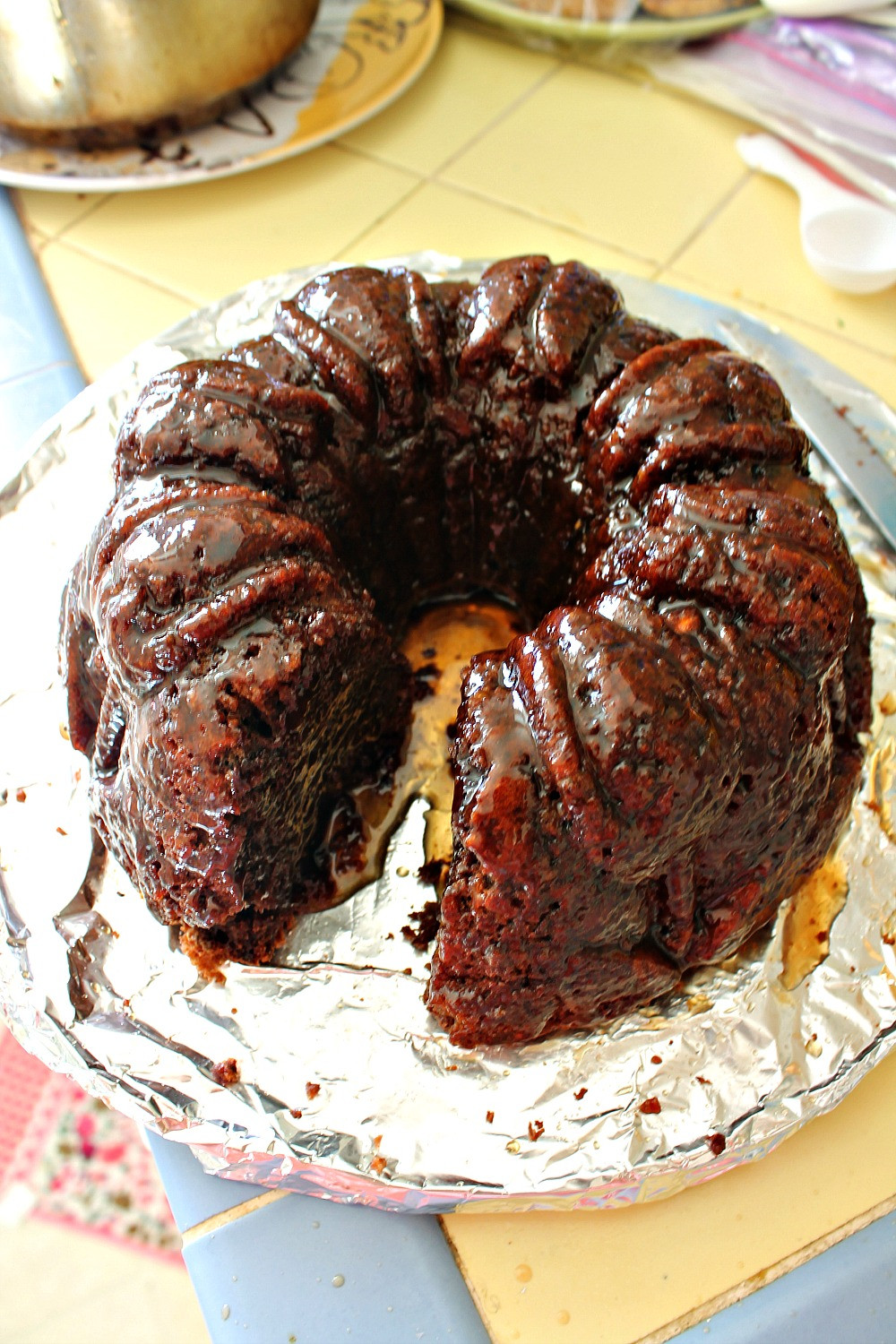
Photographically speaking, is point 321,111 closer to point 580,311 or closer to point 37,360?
point 37,360

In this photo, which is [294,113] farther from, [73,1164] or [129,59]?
[73,1164]

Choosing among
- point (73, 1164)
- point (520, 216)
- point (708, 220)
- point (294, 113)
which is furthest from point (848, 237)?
point (73, 1164)

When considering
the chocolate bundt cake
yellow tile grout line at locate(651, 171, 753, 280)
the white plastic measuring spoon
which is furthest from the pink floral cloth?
the white plastic measuring spoon

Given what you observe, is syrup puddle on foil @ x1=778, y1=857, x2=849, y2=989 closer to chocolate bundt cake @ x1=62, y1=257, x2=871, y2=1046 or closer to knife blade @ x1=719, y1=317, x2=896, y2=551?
chocolate bundt cake @ x1=62, y1=257, x2=871, y2=1046

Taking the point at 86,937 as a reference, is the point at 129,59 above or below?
above

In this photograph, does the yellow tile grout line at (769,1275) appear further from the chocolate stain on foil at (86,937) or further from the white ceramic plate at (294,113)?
the white ceramic plate at (294,113)

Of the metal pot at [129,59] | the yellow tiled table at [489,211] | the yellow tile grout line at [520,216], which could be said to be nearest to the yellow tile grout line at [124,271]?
the yellow tiled table at [489,211]
